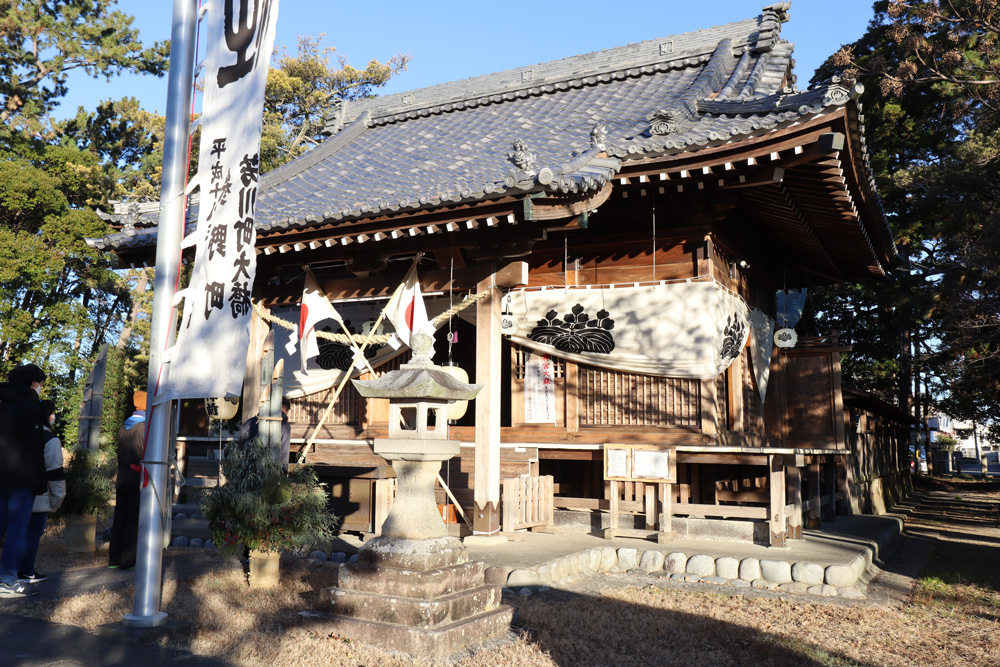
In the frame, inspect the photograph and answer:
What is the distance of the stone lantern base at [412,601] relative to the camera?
16.8 ft

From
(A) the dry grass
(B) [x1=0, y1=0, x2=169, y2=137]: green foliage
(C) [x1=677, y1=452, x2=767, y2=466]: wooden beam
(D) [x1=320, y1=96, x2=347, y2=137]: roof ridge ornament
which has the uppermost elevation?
(B) [x1=0, y1=0, x2=169, y2=137]: green foliage

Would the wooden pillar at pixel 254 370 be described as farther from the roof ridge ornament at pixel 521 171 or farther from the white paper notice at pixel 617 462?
the white paper notice at pixel 617 462

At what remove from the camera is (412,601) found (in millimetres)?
5188

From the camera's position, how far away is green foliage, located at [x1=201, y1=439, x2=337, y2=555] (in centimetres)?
669

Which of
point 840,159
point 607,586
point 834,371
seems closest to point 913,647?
point 607,586

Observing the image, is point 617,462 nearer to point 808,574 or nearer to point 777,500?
point 777,500

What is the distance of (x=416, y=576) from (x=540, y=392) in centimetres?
614

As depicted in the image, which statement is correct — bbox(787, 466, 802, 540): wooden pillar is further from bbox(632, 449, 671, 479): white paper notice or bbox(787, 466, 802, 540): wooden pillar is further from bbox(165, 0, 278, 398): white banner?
bbox(165, 0, 278, 398): white banner

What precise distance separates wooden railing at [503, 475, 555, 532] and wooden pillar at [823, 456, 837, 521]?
566 centimetres

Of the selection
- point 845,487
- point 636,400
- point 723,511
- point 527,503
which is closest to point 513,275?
point 636,400

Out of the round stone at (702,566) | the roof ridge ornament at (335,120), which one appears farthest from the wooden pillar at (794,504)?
the roof ridge ornament at (335,120)

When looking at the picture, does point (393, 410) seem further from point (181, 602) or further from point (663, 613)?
point (663, 613)

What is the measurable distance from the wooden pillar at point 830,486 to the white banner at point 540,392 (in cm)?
564

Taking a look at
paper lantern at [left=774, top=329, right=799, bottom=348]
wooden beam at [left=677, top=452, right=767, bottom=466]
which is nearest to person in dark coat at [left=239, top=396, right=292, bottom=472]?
wooden beam at [left=677, top=452, right=767, bottom=466]
